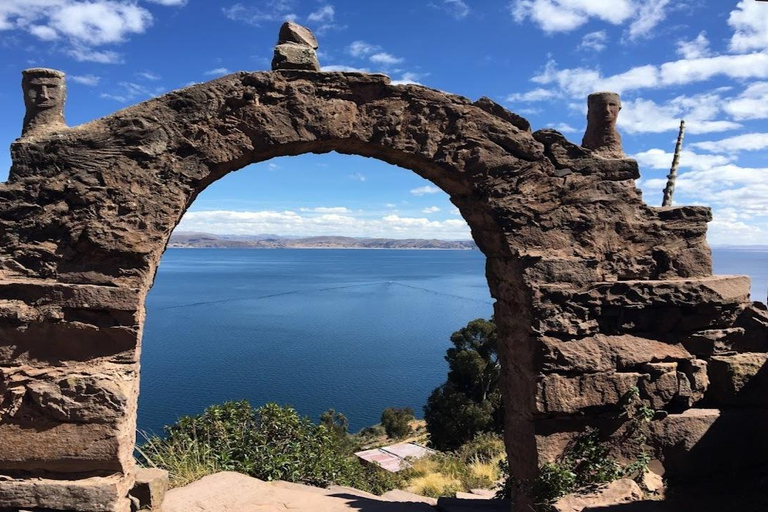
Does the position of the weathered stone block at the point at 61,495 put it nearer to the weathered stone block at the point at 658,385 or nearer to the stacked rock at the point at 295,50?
the stacked rock at the point at 295,50

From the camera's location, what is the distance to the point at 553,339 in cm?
461

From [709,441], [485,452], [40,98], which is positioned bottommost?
[485,452]

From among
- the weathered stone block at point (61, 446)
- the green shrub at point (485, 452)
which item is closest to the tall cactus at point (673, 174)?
the green shrub at point (485, 452)

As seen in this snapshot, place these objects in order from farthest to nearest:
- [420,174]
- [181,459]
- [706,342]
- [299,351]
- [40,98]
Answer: [299,351] → [181,459] → [420,174] → [706,342] → [40,98]

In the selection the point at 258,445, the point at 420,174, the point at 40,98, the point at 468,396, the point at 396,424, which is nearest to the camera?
the point at 40,98

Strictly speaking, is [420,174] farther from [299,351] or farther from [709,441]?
[299,351]

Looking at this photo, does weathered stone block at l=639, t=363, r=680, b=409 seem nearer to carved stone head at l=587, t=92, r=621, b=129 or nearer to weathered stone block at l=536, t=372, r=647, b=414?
weathered stone block at l=536, t=372, r=647, b=414

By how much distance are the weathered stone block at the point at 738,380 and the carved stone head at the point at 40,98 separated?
6031 millimetres

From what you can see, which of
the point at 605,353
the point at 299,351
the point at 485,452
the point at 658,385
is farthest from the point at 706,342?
the point at 299,351

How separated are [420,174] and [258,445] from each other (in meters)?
4.44

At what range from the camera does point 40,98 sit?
14.8 feet

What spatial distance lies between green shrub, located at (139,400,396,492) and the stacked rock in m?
4.73

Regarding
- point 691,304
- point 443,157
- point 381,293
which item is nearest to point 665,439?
point 691,304

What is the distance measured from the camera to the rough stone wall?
4.21 meters
